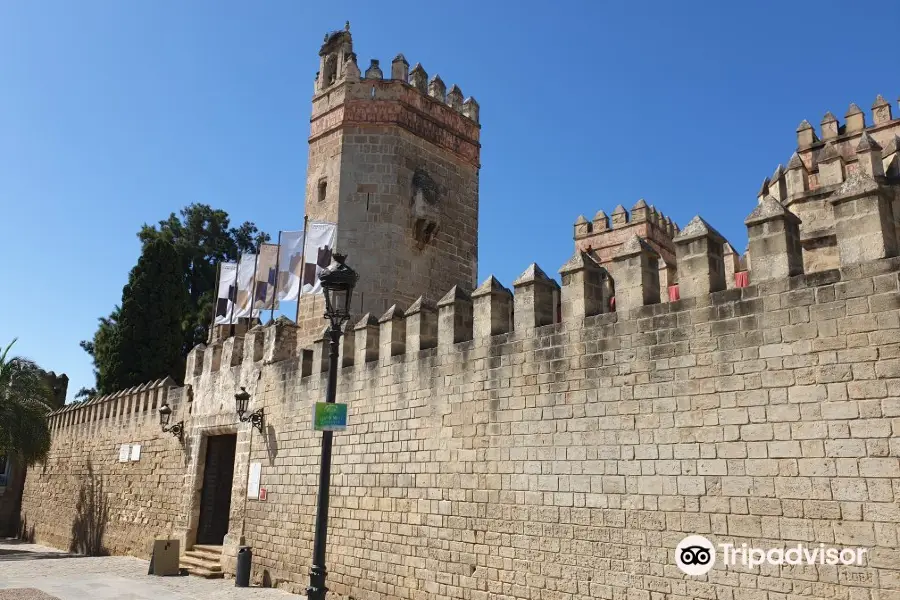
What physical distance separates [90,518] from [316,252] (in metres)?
10.5

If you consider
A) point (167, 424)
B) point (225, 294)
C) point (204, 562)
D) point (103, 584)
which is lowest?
point (103, 584)

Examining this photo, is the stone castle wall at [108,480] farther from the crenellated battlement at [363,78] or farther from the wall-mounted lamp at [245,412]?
the crenellated battlement at [363,78]

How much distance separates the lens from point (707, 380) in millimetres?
6125

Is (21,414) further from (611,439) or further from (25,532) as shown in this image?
(611,439)

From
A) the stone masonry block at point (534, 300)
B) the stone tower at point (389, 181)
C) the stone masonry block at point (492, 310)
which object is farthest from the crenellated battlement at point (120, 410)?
the stone masonry block at point (534, 300)

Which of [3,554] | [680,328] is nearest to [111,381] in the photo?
[3,554]

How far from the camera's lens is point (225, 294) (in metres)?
17.0

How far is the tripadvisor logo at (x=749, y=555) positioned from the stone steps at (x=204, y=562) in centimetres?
897

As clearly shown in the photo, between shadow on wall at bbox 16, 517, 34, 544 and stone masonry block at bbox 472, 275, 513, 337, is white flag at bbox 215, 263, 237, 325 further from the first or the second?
shadow on wall at bbox 16, 517, 34, 544

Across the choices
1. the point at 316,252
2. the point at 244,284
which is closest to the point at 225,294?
the point at 244,284

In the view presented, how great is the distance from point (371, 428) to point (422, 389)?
46.8 inches

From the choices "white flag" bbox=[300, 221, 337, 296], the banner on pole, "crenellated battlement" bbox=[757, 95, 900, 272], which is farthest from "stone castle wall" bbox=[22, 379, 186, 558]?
"crenellated battlement" bbox=[757, 95, 900, 272]

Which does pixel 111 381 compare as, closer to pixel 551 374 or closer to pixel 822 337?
pixel 551 374

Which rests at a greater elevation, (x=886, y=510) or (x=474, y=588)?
(x=886, y=510)
